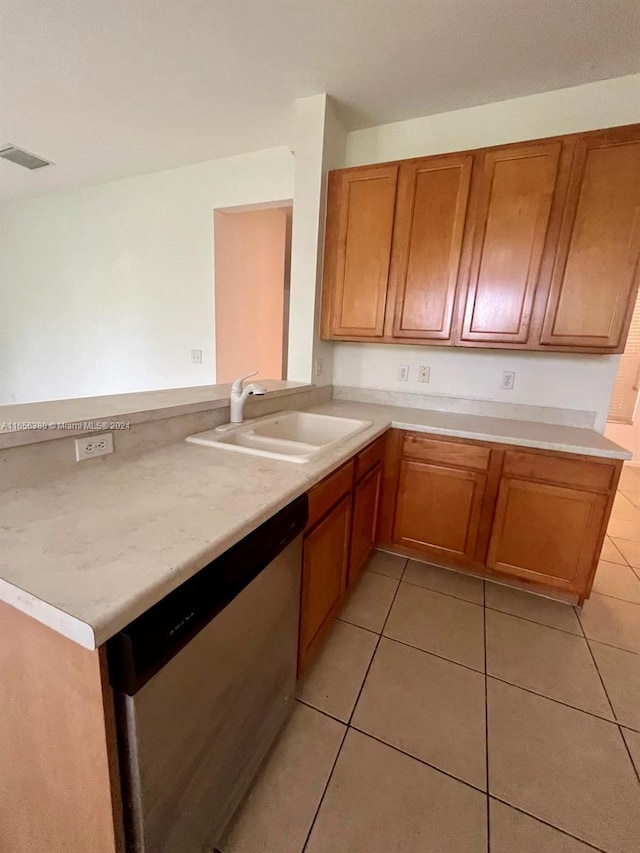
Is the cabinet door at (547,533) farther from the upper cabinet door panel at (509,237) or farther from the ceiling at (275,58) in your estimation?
the ceiling at (275,58)

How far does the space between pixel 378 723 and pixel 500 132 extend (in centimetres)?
296

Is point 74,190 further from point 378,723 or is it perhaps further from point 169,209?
point 378,723

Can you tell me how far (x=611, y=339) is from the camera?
5.83 ft

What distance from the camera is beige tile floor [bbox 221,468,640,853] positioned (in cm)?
101

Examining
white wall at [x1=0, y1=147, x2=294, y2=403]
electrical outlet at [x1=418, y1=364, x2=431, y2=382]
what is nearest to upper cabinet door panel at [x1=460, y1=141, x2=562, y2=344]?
electrical outlet at [x1=418, y1=364, x2=431, y2=382]

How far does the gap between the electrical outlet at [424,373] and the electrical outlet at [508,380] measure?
17.8 inches

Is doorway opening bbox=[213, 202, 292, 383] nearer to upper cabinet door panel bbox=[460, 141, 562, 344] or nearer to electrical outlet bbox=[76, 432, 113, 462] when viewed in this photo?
upper cabinet door panel bbox=[460, 141, 562, 344]

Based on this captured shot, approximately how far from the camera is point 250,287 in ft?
11.4

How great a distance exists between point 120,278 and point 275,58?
2.39 metres

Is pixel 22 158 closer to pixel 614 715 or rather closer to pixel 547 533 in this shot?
A: pixel 547 533

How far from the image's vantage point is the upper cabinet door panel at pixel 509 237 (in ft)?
5.89

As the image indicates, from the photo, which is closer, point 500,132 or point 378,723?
point 378,723

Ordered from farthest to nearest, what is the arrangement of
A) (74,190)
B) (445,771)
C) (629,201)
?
(74,190) < (629,201) < (445,771)

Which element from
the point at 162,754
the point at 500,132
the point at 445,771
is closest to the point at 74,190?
the point at 500,132
